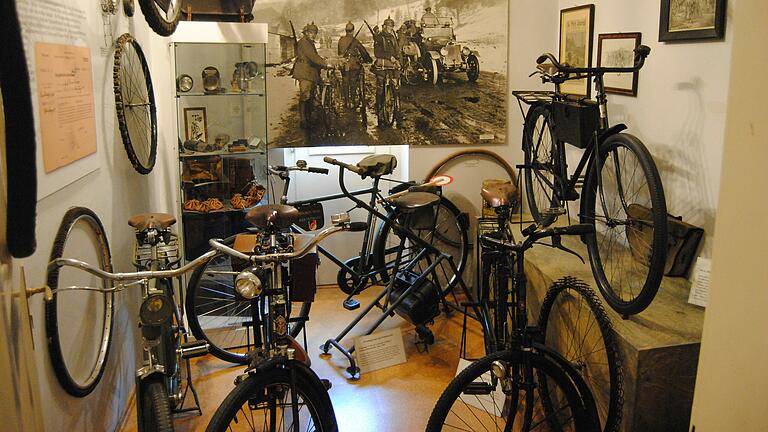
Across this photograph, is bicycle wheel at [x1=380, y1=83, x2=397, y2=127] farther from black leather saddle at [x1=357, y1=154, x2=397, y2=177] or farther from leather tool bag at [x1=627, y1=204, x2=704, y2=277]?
leather tool bag at [x1=627, y1=204, x2=704, y2=277]

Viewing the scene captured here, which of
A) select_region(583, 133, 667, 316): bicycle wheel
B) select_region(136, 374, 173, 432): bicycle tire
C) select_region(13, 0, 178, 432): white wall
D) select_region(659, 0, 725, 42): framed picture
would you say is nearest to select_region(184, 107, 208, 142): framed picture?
select_region(13, 0, 178, 432): white wall

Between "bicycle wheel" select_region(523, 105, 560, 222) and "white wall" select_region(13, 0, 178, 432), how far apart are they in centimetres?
215

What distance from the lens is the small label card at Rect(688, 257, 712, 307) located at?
8.62 ft

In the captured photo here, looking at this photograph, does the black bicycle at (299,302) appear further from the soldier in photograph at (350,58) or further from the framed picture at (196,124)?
the soldier in photograph at (350,58)

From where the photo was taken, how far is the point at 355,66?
4.62m

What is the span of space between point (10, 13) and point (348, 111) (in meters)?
3.63

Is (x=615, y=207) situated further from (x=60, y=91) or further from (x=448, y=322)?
(x=60, y=91)

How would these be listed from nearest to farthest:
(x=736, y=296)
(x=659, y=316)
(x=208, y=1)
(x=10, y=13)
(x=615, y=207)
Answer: (x=10, y=13)
(x=736, y=296)
(x=659, y=316)
(x=615, y=207)
(x=208, y=1)

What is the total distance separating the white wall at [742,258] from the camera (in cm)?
137

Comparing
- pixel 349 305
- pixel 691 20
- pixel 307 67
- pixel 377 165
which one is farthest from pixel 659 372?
pixel 307 67

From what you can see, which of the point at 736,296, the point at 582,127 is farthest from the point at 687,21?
the point at 736,296

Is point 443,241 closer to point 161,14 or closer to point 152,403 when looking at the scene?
point 161,14

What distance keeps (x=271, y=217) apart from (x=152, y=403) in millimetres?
717

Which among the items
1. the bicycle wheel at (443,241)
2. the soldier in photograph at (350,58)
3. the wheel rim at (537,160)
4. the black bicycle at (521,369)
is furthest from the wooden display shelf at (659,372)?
the soldier in photograph at (350,58)
